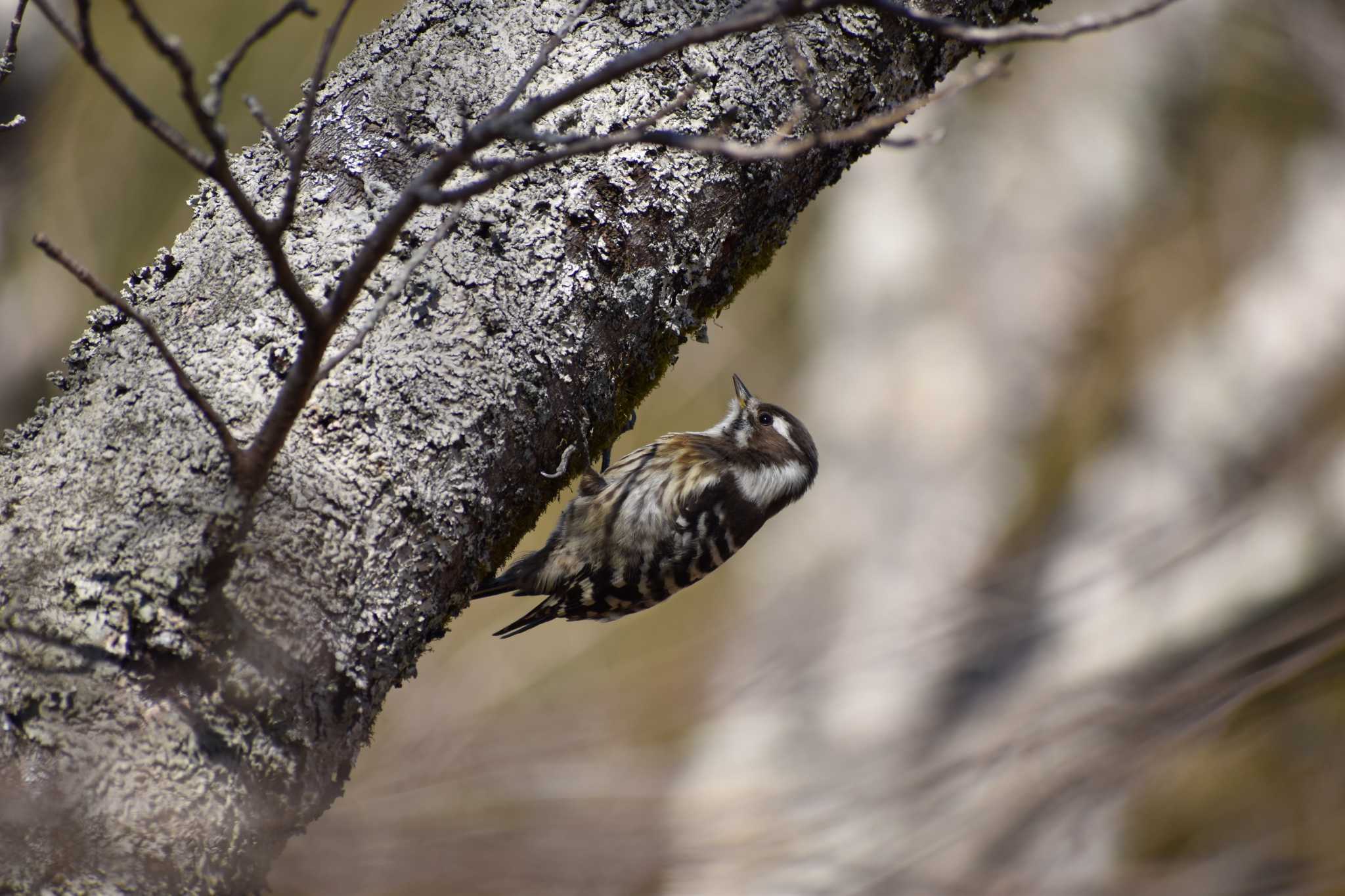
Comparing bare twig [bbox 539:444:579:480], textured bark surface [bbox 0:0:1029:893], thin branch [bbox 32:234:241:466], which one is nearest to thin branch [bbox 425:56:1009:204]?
thin branch [bbox 32:234:241:466]

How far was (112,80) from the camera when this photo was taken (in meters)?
0.74

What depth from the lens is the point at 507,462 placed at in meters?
1.31

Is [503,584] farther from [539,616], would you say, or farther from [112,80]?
[112,80]

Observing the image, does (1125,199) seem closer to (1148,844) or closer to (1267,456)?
(1267,456)

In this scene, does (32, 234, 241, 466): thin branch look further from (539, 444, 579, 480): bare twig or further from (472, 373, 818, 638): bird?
(472, 373, 818, 638): bird

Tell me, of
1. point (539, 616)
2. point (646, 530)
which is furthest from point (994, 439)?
point (539, 616)

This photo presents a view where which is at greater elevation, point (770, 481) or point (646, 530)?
point (770, 481)

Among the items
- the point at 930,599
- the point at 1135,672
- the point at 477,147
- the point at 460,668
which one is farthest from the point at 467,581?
the point at 460,668

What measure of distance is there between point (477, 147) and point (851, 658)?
3608 millimetres

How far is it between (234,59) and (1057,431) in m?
4.64

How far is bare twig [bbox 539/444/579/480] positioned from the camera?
1.46m

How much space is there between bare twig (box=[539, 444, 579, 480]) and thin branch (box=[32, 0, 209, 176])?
0.74m

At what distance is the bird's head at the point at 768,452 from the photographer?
2.75 metres

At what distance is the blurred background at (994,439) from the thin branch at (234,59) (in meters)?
2.09
